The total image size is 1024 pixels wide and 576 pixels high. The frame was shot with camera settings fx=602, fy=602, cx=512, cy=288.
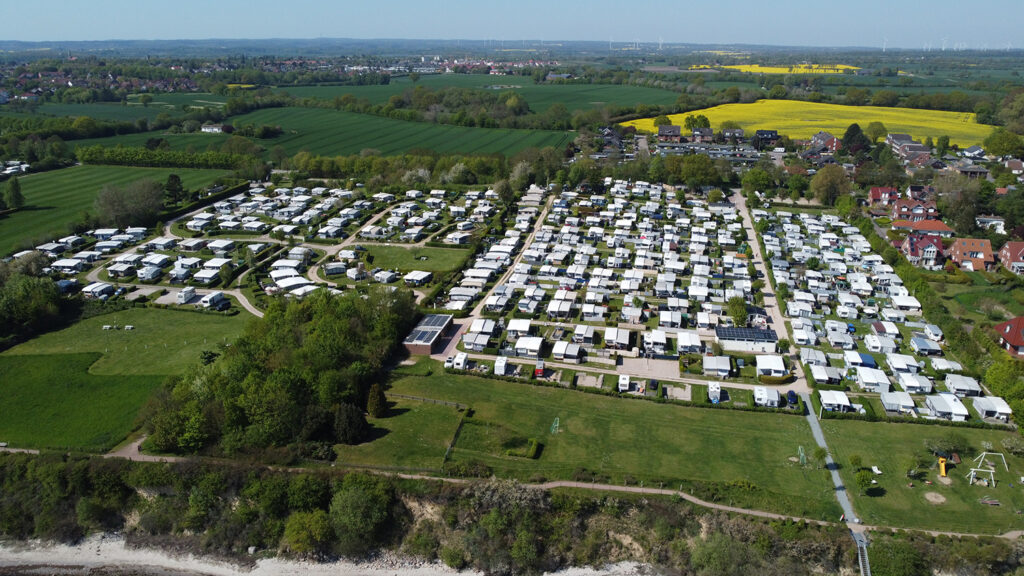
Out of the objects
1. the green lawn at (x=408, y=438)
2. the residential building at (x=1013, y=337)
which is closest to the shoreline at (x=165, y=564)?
the green lawn at (x=408, y=438)

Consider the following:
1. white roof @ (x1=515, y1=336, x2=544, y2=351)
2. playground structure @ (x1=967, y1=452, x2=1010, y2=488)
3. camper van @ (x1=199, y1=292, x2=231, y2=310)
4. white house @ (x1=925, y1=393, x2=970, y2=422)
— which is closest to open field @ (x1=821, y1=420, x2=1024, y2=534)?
playground structure @ (x1=967, y1=452, x2=1010, y2=488)

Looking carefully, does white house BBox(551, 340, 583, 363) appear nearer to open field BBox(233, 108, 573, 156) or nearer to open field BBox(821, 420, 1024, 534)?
open field BBox(821, 420, 1024, 534)

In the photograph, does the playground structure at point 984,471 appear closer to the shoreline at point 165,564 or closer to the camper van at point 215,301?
the shoreline at point 165,564

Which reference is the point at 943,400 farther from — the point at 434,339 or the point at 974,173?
the point at 974,173

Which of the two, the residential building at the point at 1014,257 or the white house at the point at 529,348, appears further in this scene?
the residential building at the point at 1014,257

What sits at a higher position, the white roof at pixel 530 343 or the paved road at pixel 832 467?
the white roof at pixel 530 343
